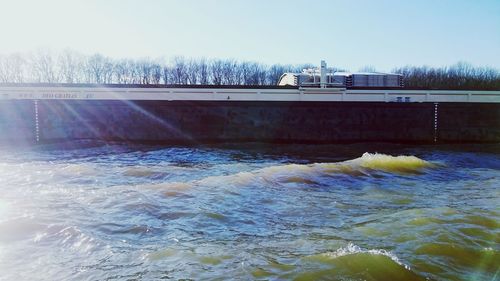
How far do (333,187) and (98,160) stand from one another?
669cm

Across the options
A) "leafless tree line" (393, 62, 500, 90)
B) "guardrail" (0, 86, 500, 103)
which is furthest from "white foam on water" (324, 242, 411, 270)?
"leafless tree line" (393, 62, 500, 90)

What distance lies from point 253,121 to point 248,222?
39.8ft

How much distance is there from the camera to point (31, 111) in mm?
17141

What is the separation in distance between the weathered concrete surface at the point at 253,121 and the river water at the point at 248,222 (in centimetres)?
623

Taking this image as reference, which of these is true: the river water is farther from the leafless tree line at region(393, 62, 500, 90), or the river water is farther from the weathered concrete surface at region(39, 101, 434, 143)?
the leafless tree line at region(393, 62, 500, 90)

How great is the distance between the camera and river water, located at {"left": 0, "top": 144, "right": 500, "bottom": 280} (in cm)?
429

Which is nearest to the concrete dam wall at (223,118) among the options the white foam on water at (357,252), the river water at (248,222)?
the river water at (248,222)

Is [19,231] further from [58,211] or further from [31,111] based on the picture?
[31,111]

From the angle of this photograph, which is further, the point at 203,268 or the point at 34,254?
the point at 34,254

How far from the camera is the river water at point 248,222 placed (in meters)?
4.29

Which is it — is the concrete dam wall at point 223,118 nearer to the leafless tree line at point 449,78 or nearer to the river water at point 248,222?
→ the river water at point 248,222

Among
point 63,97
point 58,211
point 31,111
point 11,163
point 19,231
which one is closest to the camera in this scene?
point 19,231

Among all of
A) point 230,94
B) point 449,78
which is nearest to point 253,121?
point 230,94

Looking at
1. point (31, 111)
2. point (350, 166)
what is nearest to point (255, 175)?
point (350, 166)
